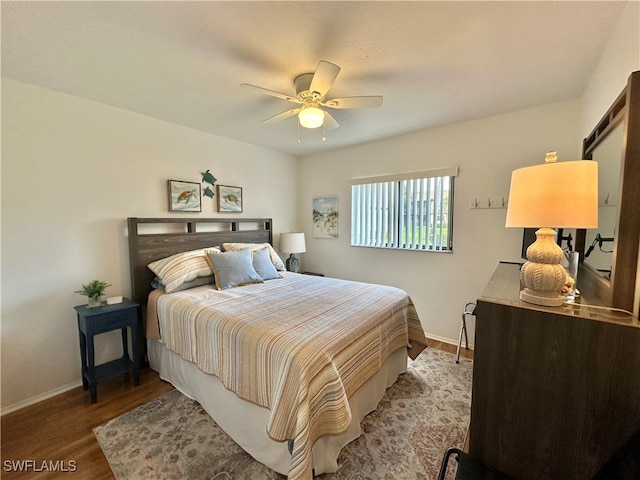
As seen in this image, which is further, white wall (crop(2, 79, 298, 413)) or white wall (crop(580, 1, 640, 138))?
white wall (crop(2, 79, 298, 413))

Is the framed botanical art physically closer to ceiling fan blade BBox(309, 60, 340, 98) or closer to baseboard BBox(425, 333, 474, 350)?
baseboard BBox(425, 333, 474, 350)

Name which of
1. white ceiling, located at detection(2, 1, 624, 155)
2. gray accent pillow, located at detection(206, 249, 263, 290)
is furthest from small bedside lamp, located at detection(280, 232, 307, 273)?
white ceiling, located at detection(2, 1, 624, 155)

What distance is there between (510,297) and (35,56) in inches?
122

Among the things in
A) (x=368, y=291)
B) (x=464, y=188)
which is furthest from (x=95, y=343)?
(x=464, y=188)

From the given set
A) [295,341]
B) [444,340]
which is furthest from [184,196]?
[444,340]

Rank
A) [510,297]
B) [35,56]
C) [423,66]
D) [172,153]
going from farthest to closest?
[172,153], [423,66], [35,56], [510,297]

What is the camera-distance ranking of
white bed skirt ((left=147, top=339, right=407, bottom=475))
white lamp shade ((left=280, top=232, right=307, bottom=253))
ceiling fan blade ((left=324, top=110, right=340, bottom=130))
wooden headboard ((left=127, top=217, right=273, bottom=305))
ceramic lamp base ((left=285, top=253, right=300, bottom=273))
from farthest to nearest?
ceramic lamp base ((left=285, top=253, right=300, bottom=273)) → white lamp shade ((left=280, top=232, right=307, bottom=253)) → wooden headboard ((left=127, top=217, right=273, bottom=305)) → ceiling fan blade ((left=324, top=110, right=340, bottom=130)) → white bed skirt ((left=147, top=339, right=407, bottom=475))

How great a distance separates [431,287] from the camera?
318 cm

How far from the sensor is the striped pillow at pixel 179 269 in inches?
96.3

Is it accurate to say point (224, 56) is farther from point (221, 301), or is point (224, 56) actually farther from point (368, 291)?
point (368, 291)

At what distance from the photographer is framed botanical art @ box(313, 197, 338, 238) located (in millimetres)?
4016

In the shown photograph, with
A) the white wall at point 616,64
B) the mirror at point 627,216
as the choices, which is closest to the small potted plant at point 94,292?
the mirror at point 627,216

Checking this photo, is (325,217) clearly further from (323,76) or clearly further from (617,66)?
(617,66)

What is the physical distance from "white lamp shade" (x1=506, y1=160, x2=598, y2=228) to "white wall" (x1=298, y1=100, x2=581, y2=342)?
1886 millimetres
